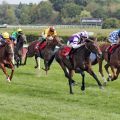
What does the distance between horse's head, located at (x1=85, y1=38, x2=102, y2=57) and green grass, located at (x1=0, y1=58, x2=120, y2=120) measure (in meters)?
1.16

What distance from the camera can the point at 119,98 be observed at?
12.1 meters

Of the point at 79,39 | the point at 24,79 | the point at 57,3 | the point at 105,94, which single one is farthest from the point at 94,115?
the point at 57,3

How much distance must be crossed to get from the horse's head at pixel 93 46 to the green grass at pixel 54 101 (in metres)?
1.16

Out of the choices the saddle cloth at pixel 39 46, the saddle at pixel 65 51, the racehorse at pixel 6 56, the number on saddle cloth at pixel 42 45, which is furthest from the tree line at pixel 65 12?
the saddle at pixel 65 51

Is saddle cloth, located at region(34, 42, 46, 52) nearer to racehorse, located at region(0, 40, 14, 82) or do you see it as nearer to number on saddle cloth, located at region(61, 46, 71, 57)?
racehorse, located at region(0, 40, 14, 82)

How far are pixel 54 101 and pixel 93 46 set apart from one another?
1.99 metres

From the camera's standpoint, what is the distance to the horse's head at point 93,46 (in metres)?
12.5

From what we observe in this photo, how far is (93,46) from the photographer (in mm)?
12609

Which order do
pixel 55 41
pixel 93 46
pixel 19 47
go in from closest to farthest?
1. pixel 93 46
2. pixel 55 41
3. pixel 19 47

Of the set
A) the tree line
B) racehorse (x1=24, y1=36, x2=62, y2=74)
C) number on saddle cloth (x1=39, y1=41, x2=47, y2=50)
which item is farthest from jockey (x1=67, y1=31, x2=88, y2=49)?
the tree line

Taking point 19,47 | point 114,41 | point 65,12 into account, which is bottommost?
point 65,12

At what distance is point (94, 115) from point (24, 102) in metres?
2.34

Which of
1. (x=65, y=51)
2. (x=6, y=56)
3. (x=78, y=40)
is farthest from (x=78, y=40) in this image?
(x=6, y=56)

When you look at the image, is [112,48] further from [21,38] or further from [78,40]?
[21,38]
